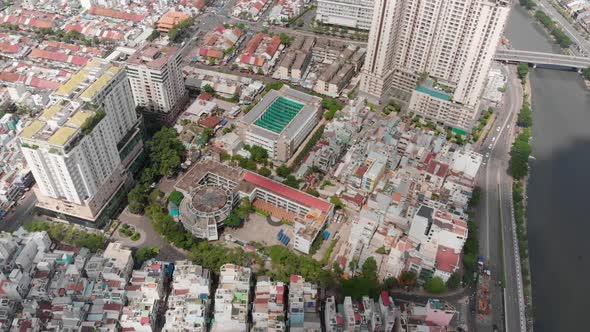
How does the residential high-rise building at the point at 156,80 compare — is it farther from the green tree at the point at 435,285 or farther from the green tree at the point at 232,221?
the green tree at the point at 435,285

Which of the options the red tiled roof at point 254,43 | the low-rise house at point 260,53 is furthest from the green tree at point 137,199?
the red tiled roof at point 254,43

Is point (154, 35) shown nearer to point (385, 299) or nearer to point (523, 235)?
point (385, 299)

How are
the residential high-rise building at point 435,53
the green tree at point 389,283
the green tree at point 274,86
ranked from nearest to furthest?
1. the green tree at point 389,283
2. the residential high-rise building at point 435,53
3. the green tree at point 274,86

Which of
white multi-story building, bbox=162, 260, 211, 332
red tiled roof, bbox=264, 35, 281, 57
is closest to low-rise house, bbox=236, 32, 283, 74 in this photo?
red tiled roof, bbox=264, 35, 281, 57

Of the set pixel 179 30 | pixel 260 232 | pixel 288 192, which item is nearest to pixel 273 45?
pixel 179 30

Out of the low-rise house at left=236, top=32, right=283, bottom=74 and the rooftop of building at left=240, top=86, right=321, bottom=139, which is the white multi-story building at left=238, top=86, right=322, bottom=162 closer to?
the rooftop of building at left=240, top=86, right=321, bottom=139

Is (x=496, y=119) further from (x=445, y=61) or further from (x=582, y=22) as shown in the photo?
(x=582, y=22)
